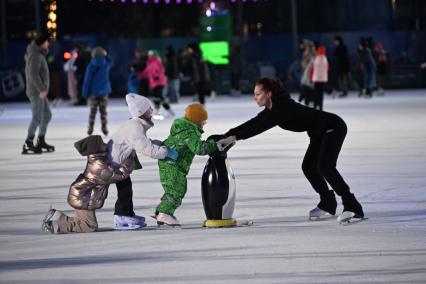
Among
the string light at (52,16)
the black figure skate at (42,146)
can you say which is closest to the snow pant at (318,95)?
the black figure skate at (42,146)

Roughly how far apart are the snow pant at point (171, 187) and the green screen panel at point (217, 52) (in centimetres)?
3083

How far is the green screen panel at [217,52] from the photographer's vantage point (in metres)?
40.7

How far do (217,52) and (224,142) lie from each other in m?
31.3

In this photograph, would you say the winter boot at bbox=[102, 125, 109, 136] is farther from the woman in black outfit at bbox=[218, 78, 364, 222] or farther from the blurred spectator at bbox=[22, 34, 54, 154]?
the woman in black outfit at bbox=[218, 78, 364, 222]

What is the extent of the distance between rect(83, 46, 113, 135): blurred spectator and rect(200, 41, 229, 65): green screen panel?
19.3 meters

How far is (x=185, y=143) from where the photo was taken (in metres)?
9.74

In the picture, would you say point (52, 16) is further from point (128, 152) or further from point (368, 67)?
point (128, 152)

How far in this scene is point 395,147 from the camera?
57.7ft

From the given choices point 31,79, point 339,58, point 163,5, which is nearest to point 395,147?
point 31,79

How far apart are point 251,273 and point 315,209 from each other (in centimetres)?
271

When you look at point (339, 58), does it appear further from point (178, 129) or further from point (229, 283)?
point (229, 283)

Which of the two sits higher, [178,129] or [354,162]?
[178,129]

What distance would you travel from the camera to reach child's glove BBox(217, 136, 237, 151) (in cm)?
965

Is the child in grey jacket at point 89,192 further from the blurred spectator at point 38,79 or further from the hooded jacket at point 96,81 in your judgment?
the hooded jacket at point 96,81
